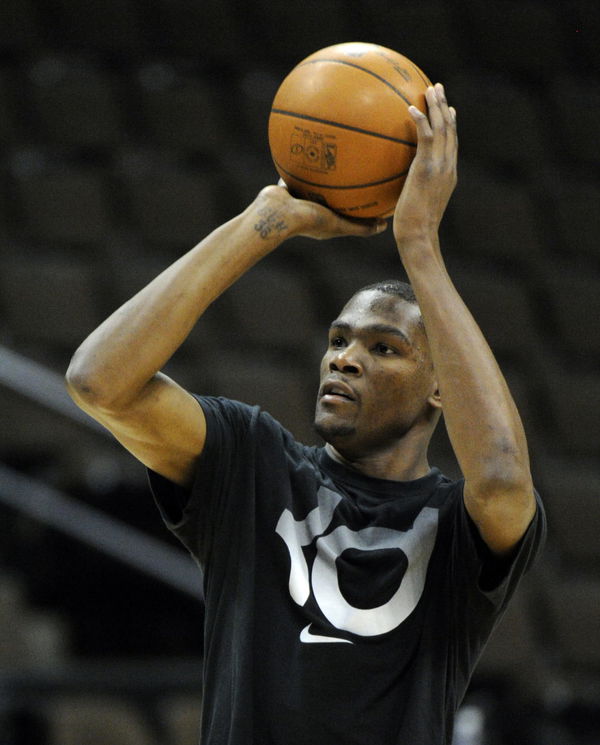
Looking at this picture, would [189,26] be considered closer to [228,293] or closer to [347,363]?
[228,293]

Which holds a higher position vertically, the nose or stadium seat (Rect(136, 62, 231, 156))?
stadium seat (Rect(136, 62, 231, 156))

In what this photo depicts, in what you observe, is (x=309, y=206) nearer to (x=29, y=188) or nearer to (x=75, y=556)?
(x=75, y=556)

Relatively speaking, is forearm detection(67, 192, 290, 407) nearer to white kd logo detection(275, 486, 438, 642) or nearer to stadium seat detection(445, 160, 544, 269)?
white kd logo detection(275, 486, 438, 642)

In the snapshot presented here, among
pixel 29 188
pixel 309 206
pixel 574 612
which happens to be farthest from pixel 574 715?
pixel 29 188

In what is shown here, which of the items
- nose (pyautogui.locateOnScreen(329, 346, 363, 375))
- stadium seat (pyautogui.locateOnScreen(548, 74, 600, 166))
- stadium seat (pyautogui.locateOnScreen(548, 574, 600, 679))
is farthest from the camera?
stadium seat (pyautogui.locateOnScreen(548, 74, 600, 166))

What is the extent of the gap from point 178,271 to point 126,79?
156 inches

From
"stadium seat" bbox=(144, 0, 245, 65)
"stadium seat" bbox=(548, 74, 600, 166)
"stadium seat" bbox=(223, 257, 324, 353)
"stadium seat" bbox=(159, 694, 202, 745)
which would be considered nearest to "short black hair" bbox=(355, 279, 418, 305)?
"stadium seat" bbox=(159, 694, 202, 745)

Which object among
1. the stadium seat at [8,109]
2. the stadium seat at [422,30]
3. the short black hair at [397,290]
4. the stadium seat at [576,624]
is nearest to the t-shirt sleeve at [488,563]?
the short black hair at [397,290]

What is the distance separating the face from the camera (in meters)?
1.99

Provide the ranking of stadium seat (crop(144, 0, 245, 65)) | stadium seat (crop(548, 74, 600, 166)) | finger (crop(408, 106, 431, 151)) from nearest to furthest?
finger (crop(408, 106, 431, 151)), stadium seat (crop(144, 0, 245, 65)), stadium seat (crop(548, 74, 600, 166))

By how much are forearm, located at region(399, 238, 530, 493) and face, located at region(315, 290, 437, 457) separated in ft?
0.60

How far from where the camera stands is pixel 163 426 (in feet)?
6.04

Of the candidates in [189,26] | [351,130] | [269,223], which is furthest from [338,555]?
[189,26]

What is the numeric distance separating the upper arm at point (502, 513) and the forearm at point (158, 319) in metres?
0.49
